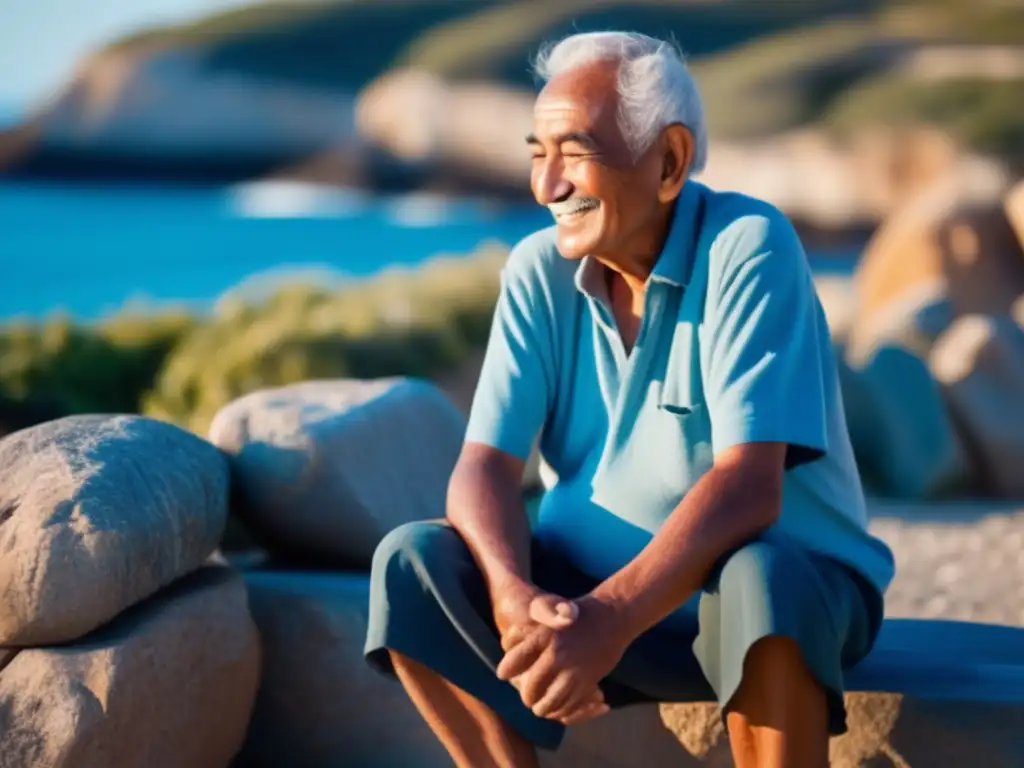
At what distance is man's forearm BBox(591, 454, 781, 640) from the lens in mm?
2291

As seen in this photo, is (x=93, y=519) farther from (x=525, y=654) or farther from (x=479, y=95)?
(x=479, y=95)

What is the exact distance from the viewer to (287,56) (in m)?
38.0

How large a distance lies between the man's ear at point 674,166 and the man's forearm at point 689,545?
19.1 inches

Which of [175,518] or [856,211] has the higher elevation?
[175,518]

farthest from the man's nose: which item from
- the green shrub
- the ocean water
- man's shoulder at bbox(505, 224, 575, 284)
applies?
the ocean water

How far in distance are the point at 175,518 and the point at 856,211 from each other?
83.0 ft

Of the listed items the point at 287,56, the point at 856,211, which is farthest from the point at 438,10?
the point at 856,211

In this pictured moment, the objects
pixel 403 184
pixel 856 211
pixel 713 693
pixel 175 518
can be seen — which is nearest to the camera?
pixel 713 693

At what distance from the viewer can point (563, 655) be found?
2260 mm

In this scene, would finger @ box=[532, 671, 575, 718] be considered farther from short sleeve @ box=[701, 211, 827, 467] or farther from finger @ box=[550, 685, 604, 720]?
short sleeve @ box=[701, 211, 827, 467]

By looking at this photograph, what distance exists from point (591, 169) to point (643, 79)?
0.53ft

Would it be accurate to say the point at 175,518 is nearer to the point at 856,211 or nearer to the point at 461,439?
the point at 461,439

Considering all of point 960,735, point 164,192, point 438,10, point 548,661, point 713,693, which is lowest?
point 164,192

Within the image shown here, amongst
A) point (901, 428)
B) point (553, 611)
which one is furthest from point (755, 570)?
point (901, 428)
